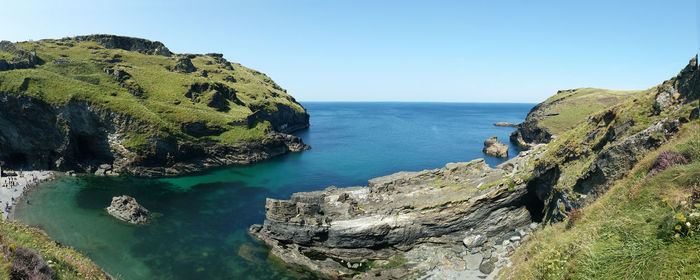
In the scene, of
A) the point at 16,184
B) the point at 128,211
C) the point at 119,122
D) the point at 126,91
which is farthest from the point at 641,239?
the point at 126,91

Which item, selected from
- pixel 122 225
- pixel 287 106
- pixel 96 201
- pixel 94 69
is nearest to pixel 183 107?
pixel 94 69

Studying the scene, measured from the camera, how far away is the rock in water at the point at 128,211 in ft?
150

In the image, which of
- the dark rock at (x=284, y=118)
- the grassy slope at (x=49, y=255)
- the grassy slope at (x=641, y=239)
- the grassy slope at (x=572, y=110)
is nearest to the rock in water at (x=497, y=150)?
the grassy slope at (x=572, y=110)

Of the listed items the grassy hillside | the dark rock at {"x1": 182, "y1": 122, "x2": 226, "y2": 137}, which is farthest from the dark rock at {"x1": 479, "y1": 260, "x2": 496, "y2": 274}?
the dark rock at {"x1": 182, "y1": 122, "x2": 226, "y2": 137}

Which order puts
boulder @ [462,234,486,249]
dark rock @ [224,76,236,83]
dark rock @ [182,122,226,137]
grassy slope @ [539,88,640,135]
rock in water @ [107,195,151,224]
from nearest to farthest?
boulder @ [462,234,486,249] < rock in water @ [107,195,151,224] < dark rock @ [182,122,226,137] < grassy slope @ [539,88,640,135] < dark rock @ [224,76,236,83]

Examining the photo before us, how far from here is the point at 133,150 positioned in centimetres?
7219

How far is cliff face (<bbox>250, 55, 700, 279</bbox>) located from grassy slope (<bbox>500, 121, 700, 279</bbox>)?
12222 mm

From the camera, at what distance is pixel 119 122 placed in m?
75.3

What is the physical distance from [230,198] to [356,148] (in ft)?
193

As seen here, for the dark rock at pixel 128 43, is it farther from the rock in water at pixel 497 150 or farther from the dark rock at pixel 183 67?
the rock in water at pixel 497 150

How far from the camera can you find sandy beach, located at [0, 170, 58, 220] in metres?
46.9

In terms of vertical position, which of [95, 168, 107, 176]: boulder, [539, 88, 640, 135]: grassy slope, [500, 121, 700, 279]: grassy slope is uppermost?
[539, 88, 640, 135]: grassy slope

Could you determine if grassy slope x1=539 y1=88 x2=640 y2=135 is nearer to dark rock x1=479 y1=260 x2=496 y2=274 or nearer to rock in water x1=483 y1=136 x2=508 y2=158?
rock in water x1=483 y1=136 x2=508 y2=158

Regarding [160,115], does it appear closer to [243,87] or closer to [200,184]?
[200,184]
